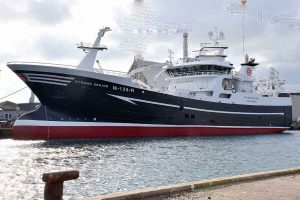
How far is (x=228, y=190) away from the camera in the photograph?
8273 millimetres

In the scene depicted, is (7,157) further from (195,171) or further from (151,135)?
(151,135)

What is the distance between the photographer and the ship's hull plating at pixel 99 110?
29531mm

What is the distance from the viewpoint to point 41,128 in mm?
29391

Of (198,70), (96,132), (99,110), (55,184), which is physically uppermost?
(198,70)

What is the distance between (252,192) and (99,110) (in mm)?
23992

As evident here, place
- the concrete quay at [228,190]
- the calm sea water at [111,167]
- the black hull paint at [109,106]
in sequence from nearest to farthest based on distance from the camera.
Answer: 1. the concrete quay at [228,190]
2. the calm sea water at [111,167]
3. the black hull paint at [109,106]

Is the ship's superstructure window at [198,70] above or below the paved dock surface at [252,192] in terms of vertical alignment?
above

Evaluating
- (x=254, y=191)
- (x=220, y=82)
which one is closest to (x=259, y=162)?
(x=254, y=191)

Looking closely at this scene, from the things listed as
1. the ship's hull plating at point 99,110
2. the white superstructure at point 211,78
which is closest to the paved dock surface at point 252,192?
the ship's hull plating at point 99,110

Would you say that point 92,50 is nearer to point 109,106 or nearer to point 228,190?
point 109,106

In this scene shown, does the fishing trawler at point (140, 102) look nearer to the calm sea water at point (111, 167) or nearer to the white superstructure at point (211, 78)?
the white superstructure at point (211, 78)

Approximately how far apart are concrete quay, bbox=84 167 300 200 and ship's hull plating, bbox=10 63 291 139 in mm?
22224

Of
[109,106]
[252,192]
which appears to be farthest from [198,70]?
[252,192]

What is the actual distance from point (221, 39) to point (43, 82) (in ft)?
85.7
